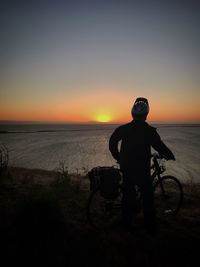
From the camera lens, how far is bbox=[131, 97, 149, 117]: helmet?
15.8 feet

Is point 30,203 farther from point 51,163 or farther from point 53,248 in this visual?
point 51,163

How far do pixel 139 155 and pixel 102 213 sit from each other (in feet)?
5.80

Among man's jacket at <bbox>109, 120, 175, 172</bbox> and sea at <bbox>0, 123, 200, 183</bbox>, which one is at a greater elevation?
man's jacket at <bbox>109, 120, 175, 172</bbox>

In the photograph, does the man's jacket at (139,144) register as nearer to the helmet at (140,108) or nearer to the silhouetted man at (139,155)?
the silhouetted man at (139,155)

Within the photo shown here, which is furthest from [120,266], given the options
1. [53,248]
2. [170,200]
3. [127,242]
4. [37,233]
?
[170,200]

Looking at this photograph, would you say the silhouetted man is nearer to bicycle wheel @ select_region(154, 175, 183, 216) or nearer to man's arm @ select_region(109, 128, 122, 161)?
man's arm @ select_region(109, 128, 122, 161)

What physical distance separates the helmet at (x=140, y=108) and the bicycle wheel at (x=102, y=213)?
167cm

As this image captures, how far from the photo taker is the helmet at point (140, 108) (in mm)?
4801

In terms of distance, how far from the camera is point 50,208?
4.85m

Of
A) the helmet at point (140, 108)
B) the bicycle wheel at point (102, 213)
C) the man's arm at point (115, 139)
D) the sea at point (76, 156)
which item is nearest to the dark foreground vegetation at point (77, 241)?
the bicycle wheel at point (102, 213)

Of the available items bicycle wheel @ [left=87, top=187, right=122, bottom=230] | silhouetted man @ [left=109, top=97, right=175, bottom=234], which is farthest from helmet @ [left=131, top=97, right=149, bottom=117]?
bicycle wheel @ [left=87, top=187, right=122, bottom=230]

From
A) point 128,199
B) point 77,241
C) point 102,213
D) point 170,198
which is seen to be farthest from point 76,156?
point 77,241

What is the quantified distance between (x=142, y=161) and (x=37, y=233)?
7.80 ft

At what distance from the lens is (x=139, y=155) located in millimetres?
4723
